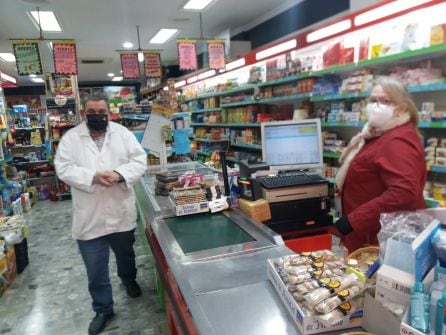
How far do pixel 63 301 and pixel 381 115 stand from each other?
10.9 ft

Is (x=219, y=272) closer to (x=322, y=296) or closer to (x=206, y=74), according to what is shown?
(x=322, y=296)

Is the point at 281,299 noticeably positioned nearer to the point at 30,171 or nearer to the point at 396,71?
the point at 396,71

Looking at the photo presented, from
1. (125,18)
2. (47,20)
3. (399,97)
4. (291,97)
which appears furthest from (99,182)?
(47,20)

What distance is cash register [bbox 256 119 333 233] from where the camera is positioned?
227 centimetres

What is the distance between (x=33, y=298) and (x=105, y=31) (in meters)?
6.95

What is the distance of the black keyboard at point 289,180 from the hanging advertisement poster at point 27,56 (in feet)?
20.6

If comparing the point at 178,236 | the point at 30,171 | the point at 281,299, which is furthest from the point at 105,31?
the point at 281,299

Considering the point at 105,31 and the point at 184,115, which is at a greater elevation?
the point at 105,31

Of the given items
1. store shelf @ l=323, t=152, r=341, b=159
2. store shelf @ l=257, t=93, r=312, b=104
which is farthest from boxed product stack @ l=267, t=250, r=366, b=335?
store shelf @ l=257, t=93, r=312, b=104

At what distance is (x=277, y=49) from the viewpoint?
5.54m

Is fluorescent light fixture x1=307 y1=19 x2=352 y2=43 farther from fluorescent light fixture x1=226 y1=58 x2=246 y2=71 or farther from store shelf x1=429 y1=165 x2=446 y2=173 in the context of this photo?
fluorescent light fixture x1=226 y1=58 x2=246 y2=71

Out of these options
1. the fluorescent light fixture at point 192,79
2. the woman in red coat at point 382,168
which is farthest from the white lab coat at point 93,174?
the fluorescent light fixture at point 192,79

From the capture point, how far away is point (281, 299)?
1.31m

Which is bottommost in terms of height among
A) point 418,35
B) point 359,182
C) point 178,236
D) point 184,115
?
point 178,236
